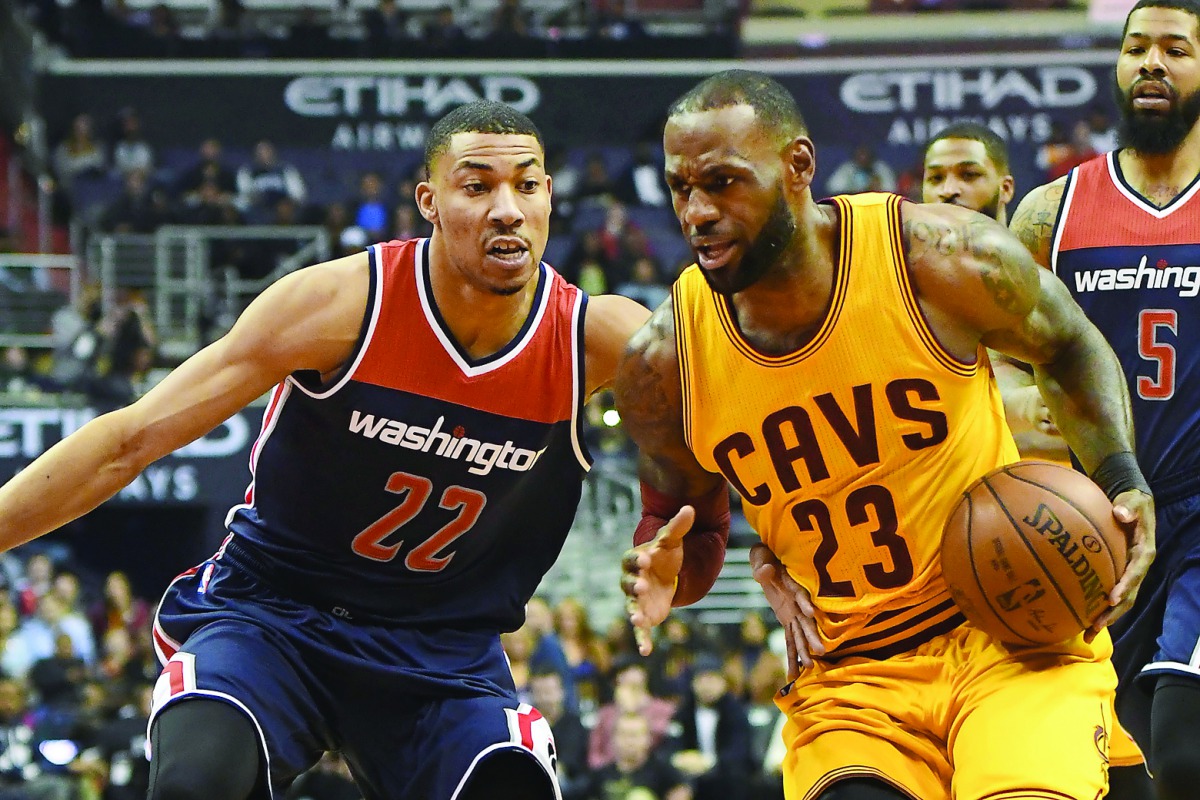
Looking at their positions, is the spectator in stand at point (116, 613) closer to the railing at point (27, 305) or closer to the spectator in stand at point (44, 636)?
the spectator in stand at point (44, 636)

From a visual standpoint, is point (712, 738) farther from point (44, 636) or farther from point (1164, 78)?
point (1164, 78)

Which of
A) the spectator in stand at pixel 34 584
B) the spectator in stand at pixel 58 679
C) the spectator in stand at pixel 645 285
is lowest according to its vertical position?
the spectator in stand at pixel 58 679

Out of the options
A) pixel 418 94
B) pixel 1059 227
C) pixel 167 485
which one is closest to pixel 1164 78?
pixel 1059 227

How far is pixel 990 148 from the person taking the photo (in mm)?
5961

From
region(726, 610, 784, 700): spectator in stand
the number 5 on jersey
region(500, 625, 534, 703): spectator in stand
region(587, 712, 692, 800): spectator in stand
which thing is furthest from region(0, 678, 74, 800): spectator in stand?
the number 5 on jersey

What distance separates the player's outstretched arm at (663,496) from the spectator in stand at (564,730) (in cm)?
559

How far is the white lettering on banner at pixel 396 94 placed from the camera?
64.8 feet

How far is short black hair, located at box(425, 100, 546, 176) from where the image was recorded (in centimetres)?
456

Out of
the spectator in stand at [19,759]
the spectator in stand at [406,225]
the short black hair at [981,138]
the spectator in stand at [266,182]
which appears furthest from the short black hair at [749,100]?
the spectator in stand at [266,182]

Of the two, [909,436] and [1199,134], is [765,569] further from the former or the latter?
[1199,134]

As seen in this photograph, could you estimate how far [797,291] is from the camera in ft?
12.4

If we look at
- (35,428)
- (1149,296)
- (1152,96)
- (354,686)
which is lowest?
(35,428)

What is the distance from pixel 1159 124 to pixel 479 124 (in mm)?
2029

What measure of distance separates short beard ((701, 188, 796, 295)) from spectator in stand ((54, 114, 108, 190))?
16434 millimetres
